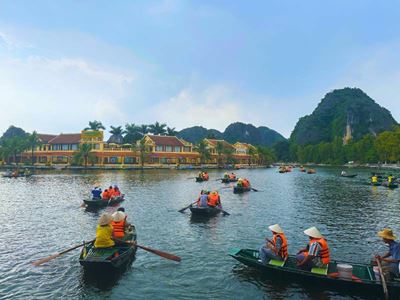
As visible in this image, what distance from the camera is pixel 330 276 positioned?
12492 mm

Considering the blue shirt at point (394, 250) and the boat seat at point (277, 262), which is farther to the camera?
the boat seat at point (277, 262)

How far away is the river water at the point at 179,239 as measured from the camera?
13.0 meters

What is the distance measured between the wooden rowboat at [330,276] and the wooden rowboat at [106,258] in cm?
487

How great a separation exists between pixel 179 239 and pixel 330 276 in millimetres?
10013

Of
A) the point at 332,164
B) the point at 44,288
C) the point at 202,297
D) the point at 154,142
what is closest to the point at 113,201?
the point at 44,288

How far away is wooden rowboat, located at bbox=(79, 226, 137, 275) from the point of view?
13.3m

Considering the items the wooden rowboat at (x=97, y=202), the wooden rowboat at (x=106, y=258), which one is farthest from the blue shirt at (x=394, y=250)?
the wooden rowboat at (x=97, y=202)

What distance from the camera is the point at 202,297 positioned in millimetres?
12508

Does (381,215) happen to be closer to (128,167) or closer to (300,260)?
(300,260)

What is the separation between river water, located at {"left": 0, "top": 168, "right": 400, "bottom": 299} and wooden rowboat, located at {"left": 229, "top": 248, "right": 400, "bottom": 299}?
32cm

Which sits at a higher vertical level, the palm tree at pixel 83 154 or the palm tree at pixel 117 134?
the palm tree at pixel 117 134

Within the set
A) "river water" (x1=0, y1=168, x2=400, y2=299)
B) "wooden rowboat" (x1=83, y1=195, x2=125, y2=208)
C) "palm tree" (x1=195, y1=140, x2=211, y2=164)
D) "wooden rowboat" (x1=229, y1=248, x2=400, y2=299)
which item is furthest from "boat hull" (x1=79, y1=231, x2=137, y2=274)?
"palm tree" (x1=195, y1=140, x2=211, y2=164)

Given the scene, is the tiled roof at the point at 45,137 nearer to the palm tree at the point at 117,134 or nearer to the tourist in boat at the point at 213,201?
the palm tree at the point at 117,134

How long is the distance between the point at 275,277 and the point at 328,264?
86.6 inches
